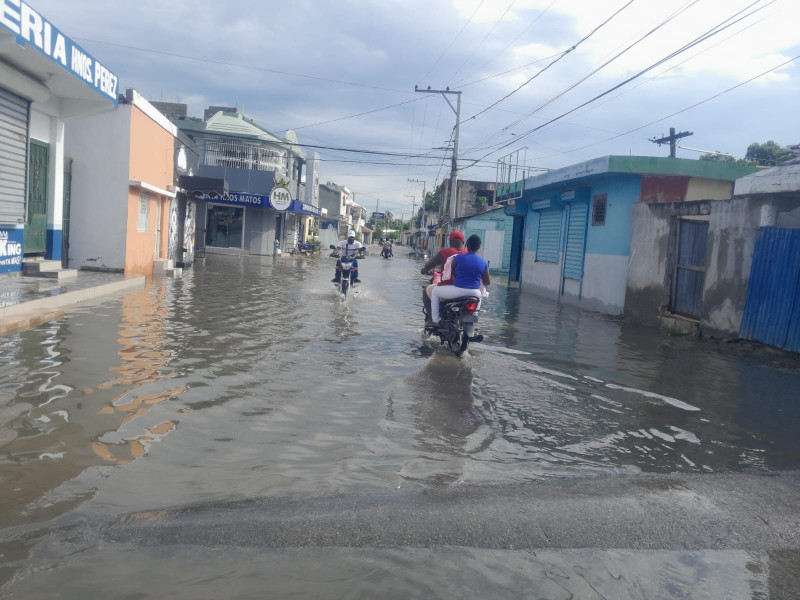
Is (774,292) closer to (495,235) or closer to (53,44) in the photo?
(53,44)

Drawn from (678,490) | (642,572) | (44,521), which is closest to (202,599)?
(44,521)

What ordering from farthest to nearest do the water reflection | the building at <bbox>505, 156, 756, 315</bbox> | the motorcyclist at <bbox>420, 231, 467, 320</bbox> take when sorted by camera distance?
the building at <bbox>505, 156, 756, 315</bbox> < the motorcyclist at <bbox>420, 231, 467, 320</bbox> < the water reflection

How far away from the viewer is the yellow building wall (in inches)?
663

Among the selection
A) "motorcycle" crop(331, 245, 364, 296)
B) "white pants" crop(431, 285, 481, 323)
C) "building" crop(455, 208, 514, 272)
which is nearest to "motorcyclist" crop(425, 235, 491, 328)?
"white pants" crop(431, 285, 481, 323)

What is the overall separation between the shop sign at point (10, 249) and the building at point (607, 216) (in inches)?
524

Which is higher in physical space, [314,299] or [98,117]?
[98,117]

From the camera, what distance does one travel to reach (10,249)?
40.9ft

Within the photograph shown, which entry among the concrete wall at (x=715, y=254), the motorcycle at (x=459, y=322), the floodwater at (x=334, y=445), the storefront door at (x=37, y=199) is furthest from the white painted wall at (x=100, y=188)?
the concrete wall at (x=715, y=254)

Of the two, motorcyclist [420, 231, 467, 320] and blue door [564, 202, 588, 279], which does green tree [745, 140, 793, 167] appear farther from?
motorcyclist [420, 231, 467, 320]

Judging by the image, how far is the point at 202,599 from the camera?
278 cm

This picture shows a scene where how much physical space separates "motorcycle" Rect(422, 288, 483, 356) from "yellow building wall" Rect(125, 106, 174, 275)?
413 inches

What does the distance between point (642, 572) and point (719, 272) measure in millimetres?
10366

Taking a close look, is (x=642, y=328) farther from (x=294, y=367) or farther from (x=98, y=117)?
(x=98, y=117)

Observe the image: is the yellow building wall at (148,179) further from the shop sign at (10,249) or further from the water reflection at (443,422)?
the water reflection at (443,422)
